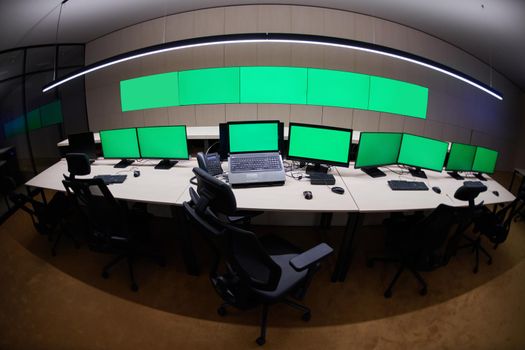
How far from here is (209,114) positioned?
4633mm

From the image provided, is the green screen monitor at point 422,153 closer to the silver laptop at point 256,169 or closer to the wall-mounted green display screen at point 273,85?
the silver laptop at point 256,169

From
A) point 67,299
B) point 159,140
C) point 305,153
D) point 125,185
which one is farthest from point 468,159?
point 67,299

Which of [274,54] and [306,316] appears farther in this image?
[274,54]

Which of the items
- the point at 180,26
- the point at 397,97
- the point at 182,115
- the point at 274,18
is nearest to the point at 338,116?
the point at 397,97

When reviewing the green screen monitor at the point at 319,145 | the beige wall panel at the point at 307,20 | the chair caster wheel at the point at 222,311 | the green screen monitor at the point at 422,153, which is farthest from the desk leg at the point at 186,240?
the beige wall panel at the point at 307,20

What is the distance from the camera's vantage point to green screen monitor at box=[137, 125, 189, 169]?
2.63 m

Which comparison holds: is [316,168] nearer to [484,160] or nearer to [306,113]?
[484,160]

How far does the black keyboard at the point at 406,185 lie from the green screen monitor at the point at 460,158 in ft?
1.72

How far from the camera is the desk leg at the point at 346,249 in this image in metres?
1.99

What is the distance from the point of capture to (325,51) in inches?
171

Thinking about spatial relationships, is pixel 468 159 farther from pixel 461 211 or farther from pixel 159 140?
pixel 159 140

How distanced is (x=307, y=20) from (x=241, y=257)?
14.1 ft

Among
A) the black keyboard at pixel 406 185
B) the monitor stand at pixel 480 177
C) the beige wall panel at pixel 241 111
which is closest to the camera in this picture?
the black keyboard at pixel 406 185

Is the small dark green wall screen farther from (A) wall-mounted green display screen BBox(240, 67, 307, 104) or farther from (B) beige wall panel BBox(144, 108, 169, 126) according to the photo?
(B) beige wall panel BBox(144, 108, 169, 126)
